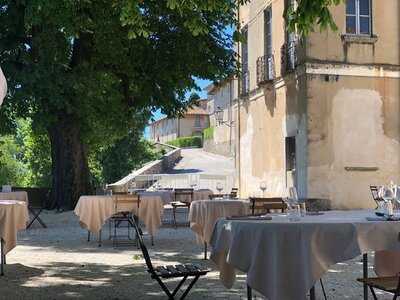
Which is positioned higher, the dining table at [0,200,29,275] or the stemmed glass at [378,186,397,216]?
the stemmed glass at [378,186,397,216]

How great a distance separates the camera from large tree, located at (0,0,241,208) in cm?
1723

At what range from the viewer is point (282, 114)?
2156cm

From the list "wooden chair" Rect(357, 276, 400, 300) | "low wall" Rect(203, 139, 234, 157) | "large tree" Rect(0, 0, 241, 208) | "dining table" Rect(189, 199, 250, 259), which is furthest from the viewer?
"low wall" Rect(203, 139, 234, 157)

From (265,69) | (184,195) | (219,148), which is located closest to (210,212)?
(184,195)

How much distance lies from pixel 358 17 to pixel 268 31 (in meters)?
4.05

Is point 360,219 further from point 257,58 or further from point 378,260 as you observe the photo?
point 257,58

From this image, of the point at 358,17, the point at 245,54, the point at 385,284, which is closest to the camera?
the point at 385,284

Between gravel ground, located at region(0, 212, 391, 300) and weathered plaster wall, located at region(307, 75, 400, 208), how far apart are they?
828 centimetres

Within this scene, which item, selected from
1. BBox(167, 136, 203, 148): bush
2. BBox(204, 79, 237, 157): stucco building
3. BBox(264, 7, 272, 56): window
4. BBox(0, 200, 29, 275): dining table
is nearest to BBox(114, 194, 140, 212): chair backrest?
BBox(0, 200, 29, 275): dining table

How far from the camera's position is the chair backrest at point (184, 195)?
16062mm

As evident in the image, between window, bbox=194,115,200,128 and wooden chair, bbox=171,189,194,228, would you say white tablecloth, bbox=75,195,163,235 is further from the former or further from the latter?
window, bbox=194,115,200,128

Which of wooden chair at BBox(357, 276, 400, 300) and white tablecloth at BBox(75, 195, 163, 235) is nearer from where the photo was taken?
wooden chair at BBox(357, 276, 400, 300)

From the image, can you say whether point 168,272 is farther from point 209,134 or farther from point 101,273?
point 209,134

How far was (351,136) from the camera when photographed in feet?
64.0
